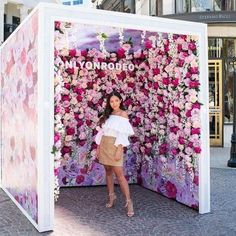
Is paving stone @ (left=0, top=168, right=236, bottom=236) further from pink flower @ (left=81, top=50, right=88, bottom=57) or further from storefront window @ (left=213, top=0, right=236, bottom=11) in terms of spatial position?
storefront window @ (left=213, top=0, right=236, bottom=11)

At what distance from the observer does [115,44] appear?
7.80 m

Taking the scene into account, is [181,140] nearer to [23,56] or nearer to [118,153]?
[118,153]

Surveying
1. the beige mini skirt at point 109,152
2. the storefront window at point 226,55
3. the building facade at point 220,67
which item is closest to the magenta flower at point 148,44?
the beige mini skirt at point 109,152

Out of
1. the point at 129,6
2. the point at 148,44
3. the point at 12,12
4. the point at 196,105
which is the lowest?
the point at 196,105

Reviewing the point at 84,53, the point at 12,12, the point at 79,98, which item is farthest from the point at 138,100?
the point at 12,12

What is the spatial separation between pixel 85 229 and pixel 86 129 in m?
2.91

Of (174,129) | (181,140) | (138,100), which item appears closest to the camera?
(181,140)

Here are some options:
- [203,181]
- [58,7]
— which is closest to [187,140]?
[203,181]

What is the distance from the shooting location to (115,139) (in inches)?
255

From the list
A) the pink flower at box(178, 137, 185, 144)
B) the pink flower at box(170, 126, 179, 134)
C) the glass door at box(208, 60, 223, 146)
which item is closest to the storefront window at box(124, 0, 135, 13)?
the glass door at box(208, 60, 223, 146)

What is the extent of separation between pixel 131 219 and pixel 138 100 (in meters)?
2.79

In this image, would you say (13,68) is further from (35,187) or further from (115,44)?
(35,187)

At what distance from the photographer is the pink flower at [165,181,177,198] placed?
7.38 m

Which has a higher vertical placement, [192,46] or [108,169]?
[192,46]
